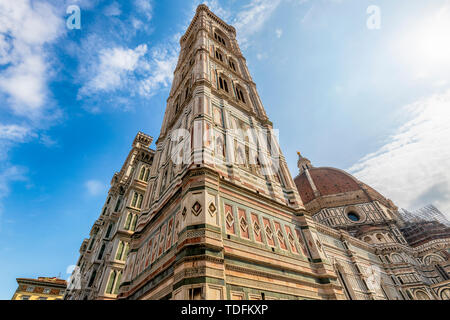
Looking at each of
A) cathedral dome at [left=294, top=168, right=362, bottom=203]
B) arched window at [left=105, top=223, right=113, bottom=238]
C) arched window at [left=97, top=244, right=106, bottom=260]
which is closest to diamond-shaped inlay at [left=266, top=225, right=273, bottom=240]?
arched window at [left=97, top=244, right=106, bottom=260]

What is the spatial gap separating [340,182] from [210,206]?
178 feet

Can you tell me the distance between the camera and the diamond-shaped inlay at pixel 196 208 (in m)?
7.08

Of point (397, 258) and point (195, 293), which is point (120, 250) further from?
point (397, 258)

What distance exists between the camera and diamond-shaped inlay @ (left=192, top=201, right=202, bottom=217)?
7083mm

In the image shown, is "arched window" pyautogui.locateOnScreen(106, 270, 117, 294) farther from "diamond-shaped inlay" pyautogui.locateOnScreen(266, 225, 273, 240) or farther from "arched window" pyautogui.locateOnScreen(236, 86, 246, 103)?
"arched window" pyautogui.locateOnScreen(236, 86, 246, 103)

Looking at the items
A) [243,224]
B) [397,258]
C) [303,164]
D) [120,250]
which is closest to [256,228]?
[243,224]

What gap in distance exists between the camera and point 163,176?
1246cm

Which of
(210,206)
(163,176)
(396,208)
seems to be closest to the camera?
(210,206)

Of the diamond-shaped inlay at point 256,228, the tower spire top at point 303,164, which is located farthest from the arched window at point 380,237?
the diamond-shaped inlay at point 256,228

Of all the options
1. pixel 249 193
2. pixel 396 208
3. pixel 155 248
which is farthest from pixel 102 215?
pixel 396 208

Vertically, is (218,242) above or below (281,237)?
below

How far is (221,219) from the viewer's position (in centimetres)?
763
